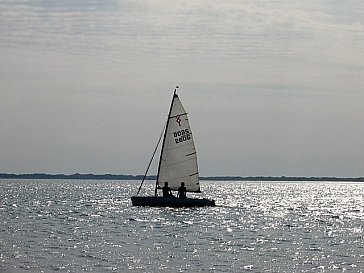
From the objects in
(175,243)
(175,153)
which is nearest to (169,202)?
(175,153)

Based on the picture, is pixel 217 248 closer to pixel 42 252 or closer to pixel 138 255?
pixel 138 255

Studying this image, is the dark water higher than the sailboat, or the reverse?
the sailboat

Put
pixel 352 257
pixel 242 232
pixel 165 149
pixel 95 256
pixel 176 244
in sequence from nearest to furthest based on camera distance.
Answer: pixel 95 256 → pixel 352 257 → pixel 176 244 → pixel 242 232 → pixel 165 149

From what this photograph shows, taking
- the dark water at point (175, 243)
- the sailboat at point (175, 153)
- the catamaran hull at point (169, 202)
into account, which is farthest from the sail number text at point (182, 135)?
the dark water at point (175, 243)

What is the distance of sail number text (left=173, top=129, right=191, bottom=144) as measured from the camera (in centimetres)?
7562

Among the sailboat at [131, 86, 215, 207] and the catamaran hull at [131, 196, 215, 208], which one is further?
the sailboat at [131, 86, 215, 207]

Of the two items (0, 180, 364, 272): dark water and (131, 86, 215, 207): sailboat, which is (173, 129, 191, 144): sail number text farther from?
(0, 180, 364, 272): dark water

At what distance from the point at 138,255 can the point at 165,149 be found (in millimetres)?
A: 32201

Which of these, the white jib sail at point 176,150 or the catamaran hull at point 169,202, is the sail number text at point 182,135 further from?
the catamaran hull at point 169,202

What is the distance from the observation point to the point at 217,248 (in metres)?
47.8

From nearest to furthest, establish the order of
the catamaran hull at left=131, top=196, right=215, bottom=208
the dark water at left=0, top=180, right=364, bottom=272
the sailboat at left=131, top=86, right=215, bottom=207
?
the dark water at left=0, top=180, right=364, bottom=272
the catamaran hull at left=131, top=196, right=215, bottom=208
the sailboat at left=131, top=86, right=215, bottom=207

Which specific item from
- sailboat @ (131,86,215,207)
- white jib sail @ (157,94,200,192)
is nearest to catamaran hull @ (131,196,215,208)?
sailboat @ (131,86,215,207)

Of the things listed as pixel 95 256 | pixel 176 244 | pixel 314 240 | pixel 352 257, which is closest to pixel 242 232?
pixel 314 240

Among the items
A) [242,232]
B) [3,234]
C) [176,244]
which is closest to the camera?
[176,244]
